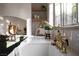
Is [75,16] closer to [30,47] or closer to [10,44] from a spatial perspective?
[30,47]

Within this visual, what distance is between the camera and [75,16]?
122 centimetres

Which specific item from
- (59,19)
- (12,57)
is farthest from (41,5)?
(12,57)

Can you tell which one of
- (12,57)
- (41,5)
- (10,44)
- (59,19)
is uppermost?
(41,5)

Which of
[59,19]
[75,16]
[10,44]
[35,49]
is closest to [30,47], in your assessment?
[35,49]

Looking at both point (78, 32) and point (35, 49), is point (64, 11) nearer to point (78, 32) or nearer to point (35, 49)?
point (78, 32)

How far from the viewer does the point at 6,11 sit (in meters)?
1.28

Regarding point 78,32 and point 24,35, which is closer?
point 78,32

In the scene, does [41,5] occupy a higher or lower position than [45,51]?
higher

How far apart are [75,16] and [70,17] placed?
0.05m

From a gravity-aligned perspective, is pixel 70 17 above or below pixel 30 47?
above

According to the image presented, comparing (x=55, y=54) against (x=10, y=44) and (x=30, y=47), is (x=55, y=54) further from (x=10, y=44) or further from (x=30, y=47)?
(x=10, y=44)

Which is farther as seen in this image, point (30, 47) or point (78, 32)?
point (30, 47)

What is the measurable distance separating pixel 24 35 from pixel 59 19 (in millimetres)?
306

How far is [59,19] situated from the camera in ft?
4.26
